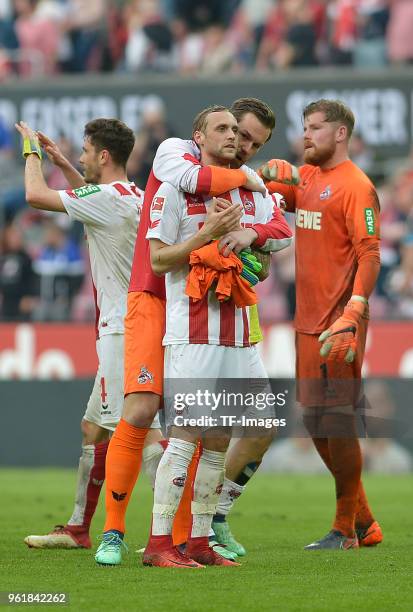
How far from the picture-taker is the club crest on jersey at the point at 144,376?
6.96m

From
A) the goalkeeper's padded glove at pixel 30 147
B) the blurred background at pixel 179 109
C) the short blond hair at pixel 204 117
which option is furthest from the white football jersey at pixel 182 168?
the blurred background at pixel 179 109

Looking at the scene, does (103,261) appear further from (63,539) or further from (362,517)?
(362,517)

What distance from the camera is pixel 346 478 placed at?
823cm

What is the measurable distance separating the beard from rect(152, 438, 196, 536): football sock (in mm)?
2399

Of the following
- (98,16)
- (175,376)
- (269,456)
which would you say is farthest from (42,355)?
(175,376)

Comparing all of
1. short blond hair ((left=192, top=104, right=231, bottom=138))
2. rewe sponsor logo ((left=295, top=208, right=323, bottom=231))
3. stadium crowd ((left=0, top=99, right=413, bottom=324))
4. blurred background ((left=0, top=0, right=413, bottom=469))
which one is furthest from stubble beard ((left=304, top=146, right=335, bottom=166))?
stadium crowd ((left=0, top=99, right=413, bottom=324))

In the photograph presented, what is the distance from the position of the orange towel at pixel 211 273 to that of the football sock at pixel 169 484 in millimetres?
765

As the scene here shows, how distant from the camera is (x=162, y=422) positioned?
320 inches

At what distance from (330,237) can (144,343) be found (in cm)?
180

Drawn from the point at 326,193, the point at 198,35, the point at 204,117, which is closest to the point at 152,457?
the point at 326,193

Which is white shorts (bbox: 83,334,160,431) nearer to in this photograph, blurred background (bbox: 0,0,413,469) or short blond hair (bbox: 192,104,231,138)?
short blond hair (bbox: 192,104,231,138)

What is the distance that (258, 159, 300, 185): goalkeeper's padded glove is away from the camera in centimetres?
806

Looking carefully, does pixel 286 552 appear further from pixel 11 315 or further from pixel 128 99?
pixel 128 99

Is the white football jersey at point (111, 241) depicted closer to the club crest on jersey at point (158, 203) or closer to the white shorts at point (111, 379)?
the white shorts at point (111, 379)
